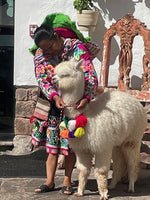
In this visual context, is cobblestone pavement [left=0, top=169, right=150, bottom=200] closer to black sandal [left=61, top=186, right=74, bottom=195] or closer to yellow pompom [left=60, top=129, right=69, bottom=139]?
black sandal [left=61, top=186, right=74, bottom=195]

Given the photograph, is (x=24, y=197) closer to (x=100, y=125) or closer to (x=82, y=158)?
(x=82, y=158)

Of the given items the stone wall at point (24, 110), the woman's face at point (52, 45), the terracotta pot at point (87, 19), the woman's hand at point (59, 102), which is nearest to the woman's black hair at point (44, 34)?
the woman's face at point (52, 45)

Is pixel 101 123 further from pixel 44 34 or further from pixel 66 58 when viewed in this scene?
pixel 44 34

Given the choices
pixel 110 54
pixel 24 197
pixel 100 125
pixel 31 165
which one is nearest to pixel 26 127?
pixel 31 165

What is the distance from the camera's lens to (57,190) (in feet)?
18.1

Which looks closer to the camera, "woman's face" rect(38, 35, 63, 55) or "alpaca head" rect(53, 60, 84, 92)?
"alpaca head" rect(53, 60, 84, 92)

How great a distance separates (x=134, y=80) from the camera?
727 centimetres

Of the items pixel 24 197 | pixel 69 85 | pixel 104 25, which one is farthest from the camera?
pixel 104 25

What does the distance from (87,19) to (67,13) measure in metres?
0.44

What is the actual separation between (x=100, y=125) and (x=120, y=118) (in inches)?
10.8

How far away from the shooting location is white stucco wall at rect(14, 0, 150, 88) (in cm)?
718

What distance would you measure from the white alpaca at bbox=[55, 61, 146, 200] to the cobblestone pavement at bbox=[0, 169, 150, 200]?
0.71 feet

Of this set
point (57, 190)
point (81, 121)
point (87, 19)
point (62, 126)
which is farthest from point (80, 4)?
point (57, 190)

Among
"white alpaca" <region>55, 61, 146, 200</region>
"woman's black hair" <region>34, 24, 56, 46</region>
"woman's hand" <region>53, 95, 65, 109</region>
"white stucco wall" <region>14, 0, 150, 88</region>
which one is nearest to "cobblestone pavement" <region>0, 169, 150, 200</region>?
"white alpaca" <region>55, 61, 146, 200</region>
